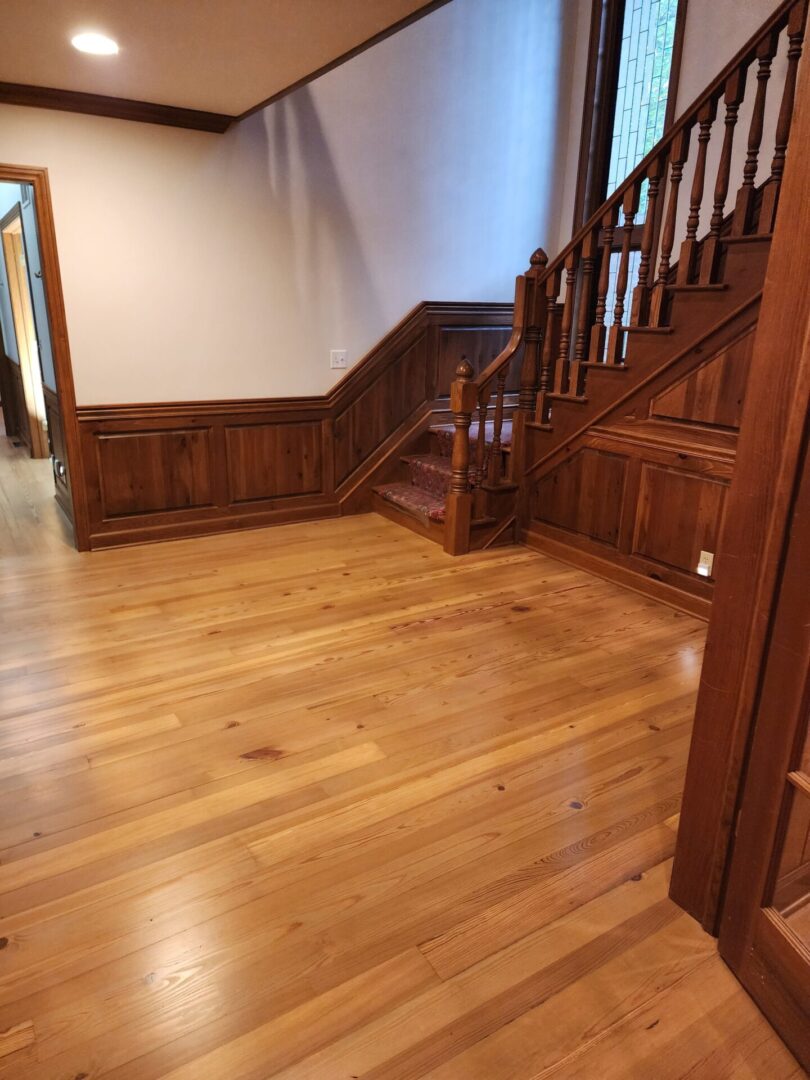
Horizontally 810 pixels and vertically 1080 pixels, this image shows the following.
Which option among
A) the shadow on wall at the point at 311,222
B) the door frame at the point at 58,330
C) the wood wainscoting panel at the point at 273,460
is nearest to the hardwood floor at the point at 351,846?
the door frame at the point at 58,330

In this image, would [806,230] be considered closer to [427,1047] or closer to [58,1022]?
[427,1047]

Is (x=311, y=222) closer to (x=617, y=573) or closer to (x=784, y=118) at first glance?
(x=784, y=118)

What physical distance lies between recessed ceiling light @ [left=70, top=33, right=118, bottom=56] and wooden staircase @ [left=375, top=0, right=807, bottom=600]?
2.15 m

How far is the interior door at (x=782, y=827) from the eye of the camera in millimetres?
1347

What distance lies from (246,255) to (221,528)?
1663 millimetres

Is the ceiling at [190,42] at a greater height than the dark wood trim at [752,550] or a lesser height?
greater

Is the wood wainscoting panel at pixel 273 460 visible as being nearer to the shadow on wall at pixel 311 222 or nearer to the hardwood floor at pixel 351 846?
the shadow on wall at pixel 311 222

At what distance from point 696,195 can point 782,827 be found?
277 centimetres

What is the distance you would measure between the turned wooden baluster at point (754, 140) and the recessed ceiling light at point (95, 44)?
8.43 feet

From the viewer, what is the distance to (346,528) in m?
4.73

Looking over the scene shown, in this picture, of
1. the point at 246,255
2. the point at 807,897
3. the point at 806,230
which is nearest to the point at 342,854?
the point at 807,897

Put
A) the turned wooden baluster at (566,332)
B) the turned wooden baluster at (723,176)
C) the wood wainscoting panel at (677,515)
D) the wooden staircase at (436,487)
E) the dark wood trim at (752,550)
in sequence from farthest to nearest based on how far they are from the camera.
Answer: the wooden staircase at (436,487) < the turned wooden baluster at (566,332) < the wood wainscoting panel at (677,515) < the turned wooden baluster at (723,176) < the dark wood trim at (752,550)

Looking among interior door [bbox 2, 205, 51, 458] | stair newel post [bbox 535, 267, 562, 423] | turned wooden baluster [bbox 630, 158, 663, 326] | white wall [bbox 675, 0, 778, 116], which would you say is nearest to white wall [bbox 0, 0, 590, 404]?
white wall [bbox 675, 0, 778, 116]

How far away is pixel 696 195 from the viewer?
3.16 metres
